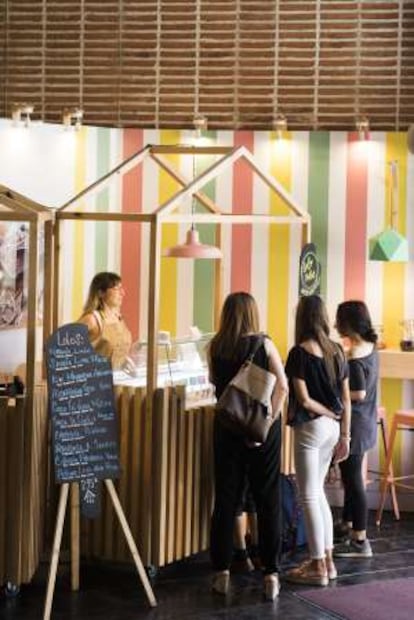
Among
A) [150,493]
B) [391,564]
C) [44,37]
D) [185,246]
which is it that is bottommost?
[391,564]

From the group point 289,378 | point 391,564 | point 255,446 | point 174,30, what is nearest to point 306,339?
point 289,378

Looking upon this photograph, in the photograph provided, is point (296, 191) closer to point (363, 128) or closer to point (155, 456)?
point (363, 128)

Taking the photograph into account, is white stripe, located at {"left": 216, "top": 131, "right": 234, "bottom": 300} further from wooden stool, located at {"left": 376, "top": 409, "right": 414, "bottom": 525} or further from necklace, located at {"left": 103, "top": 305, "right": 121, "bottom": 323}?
wooden stool, located at {"left": 376, "top": 409, "right": 414, "bottom": 525}

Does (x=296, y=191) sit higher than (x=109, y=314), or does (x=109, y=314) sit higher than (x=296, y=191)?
(x=296, y=191)

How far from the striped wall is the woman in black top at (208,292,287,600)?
82.0 inches

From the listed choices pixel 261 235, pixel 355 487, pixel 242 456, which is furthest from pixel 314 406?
pixel 261 235

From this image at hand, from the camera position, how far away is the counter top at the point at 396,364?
7.55 metres

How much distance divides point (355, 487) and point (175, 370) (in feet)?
3.91

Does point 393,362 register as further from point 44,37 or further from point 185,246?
point 44,37

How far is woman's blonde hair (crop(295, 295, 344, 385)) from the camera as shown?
19.0 ft

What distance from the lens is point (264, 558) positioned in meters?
5.69

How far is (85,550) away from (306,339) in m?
1.54

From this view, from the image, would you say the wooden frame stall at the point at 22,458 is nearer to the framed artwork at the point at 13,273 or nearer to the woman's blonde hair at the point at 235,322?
the woman's blonde hair at the point at 235,322

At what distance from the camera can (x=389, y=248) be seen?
7469 millimetres
